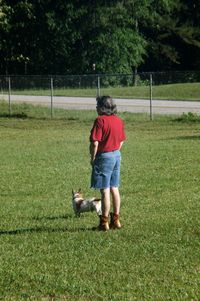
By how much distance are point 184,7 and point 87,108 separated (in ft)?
115

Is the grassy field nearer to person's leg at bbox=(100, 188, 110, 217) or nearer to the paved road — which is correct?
person's leg at bbox=(100, 188, 110, 217)

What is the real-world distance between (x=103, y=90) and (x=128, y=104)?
16.5 feet

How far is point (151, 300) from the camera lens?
6.09 metres

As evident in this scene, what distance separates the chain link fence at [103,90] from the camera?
38.3 m

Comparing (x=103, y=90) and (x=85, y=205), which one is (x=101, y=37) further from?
(x=85, y=205)

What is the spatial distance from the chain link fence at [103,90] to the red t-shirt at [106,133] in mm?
26037

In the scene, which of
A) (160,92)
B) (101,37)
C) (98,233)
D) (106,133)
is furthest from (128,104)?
(98,233)

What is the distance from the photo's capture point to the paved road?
3506cm

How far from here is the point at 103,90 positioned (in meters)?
43.5

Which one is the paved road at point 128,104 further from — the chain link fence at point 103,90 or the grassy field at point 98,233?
the grassy field at point 98,233

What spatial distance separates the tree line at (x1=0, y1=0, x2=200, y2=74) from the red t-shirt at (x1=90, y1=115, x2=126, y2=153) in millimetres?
49697

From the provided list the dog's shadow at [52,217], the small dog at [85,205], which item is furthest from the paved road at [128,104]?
the small dog at [85,205]

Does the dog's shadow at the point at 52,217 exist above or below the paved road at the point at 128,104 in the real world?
above

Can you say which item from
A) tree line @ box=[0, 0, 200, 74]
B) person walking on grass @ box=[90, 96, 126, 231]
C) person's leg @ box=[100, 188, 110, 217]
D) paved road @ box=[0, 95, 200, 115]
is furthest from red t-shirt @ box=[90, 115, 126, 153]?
tree line @ box=[0, 0, 200, 74]
